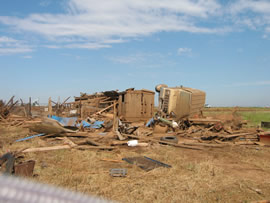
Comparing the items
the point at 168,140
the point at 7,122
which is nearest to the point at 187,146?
the point at 168,140

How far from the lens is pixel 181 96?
60.2 ft

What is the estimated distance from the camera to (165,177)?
646cm

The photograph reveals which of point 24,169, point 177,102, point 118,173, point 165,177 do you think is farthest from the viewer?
point 177,102

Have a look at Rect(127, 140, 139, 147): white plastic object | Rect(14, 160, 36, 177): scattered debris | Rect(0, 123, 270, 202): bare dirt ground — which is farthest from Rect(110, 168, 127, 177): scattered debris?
Rect(127, 140, 139, 147): white plastic object

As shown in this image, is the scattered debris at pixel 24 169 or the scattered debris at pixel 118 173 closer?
the scattered debris at pixel 24 169

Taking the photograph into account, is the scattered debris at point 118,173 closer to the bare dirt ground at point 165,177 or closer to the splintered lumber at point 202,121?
the bare dirt ground at point 165,177

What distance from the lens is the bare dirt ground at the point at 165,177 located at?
530cm

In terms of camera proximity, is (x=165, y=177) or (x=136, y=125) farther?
(x=136, y=125)

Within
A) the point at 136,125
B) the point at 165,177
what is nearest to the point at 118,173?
the point at 165,177

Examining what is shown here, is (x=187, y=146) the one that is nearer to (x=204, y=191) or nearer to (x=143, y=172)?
(x=143, y=172)

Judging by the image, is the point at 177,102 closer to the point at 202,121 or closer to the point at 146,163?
the point at 202,121

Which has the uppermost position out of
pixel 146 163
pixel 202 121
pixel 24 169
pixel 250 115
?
pixel 250 115

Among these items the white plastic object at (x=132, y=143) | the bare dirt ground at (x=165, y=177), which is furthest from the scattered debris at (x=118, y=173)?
the white plastic object at (x=132, y=143)

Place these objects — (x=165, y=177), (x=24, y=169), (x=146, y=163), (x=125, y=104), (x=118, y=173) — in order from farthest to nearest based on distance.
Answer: (x=125, y=104) → (x=146, y=163) → (x=118, y=173) → (x=165, y=177) → (x=24, y=169)
